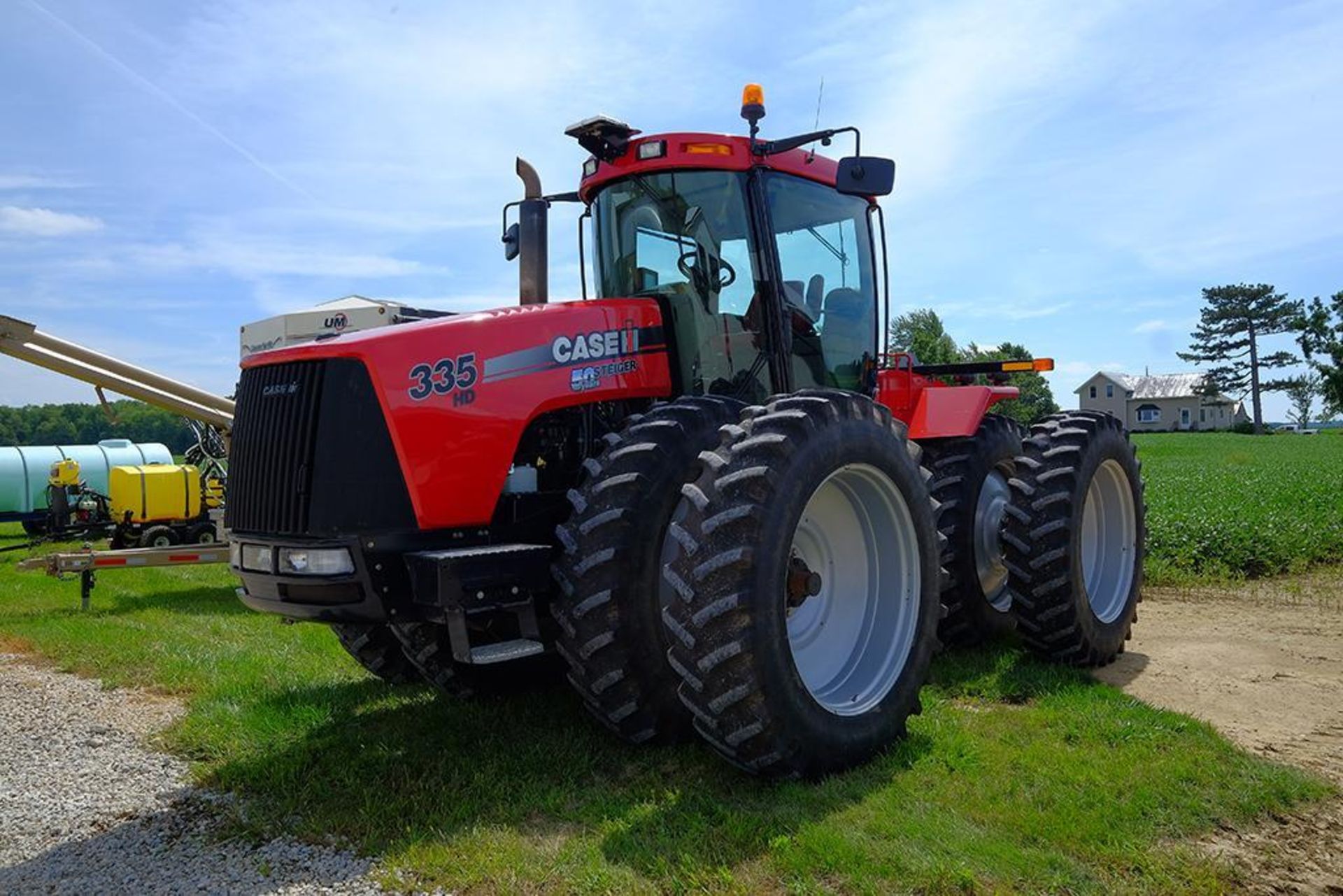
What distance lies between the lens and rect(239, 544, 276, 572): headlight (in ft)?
13.8

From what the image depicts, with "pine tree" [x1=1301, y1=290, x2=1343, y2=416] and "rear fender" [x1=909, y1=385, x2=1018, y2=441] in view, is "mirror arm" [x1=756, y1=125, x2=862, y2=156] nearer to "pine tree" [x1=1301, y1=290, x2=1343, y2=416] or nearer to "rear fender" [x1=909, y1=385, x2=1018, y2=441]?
"rear fender" [x1=909, y1=385, x2=1018, y2=441]

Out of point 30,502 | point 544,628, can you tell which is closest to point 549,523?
point 544,628

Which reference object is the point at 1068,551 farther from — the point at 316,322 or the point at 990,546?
the point at 316,322

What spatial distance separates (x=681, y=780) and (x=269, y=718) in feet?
8.18

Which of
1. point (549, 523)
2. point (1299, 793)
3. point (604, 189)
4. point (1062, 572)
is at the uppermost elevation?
point (604, 189)

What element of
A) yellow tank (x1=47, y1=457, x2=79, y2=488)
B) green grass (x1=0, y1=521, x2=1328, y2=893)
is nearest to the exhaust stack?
green grass (x1=0, y1=521, x2=1328, y2=893)

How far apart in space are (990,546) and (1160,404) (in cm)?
9447

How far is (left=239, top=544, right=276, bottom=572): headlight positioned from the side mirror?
3.11m

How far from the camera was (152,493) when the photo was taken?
1588 cm

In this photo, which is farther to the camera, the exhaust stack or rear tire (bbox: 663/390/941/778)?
the exhaust stack

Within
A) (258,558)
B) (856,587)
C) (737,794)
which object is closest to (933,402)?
(856,587)

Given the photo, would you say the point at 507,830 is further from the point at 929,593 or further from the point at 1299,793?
the point at 1299,793

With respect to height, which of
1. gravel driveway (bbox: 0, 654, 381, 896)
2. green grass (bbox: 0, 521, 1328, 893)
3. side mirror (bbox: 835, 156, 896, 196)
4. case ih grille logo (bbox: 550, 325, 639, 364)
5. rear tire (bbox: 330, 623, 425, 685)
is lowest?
gravel driveway (bbox: 0, 654, 381, 896)

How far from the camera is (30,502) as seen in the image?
22.2m
